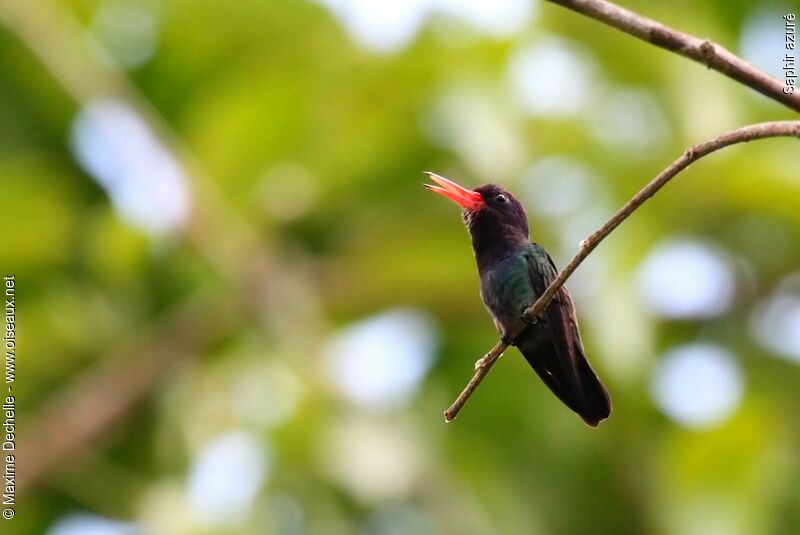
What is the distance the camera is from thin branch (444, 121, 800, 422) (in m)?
1.67

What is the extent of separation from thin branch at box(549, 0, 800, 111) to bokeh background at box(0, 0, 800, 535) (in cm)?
354

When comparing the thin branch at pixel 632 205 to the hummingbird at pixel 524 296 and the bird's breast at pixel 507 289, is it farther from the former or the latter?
the bird's breast at pixel 507 289

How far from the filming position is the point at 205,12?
7.82 m

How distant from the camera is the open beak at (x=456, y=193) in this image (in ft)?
6.56

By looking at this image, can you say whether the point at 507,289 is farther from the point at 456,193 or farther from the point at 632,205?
the point at 632,205

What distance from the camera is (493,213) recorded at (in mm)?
2602

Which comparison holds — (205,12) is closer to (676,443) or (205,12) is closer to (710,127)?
(710,127)

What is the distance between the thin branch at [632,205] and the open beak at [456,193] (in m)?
0.27

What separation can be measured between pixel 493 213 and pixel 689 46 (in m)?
0.64

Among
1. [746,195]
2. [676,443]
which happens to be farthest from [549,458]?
[746,195]

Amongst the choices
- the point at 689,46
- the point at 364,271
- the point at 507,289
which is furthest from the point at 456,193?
the point at 364,271

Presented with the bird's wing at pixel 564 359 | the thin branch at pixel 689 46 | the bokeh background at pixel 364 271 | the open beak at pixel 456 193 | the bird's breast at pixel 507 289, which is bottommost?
the bokeh background at pixel 364 271

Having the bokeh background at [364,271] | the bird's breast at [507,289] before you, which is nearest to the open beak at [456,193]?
the bird's breast at [507,289]

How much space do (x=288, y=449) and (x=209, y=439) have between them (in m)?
0.42
